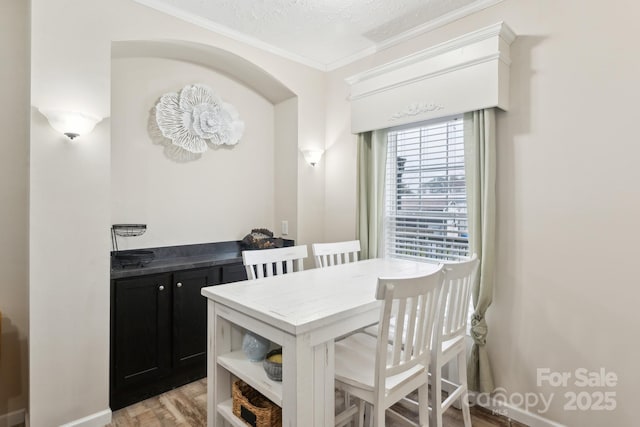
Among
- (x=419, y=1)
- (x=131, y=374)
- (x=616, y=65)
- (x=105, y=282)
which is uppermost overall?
(x=419, y=1)

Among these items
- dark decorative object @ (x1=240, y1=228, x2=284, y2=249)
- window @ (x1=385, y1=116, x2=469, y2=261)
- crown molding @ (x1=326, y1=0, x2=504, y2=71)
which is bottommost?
dark decorative object @ (x1=240, y1=228, x2=284, y2=249)

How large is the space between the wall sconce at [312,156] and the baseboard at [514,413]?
7.72 ft

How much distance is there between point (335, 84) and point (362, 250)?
1740 millimetres

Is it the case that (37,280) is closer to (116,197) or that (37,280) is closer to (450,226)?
(116,197)

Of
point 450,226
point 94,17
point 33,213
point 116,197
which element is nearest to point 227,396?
point 33,213

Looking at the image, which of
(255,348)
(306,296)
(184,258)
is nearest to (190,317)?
(184,258)

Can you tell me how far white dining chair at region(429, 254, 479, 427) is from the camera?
171cm

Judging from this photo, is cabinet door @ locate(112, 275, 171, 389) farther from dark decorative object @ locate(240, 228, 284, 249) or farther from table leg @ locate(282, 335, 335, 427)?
table leg @ locate(282, 335, 335, 427)

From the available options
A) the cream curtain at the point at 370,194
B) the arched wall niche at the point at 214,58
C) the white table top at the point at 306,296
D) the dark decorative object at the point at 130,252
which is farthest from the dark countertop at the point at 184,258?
the arched wall niche at the point at 214,58

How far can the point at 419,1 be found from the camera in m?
2.42

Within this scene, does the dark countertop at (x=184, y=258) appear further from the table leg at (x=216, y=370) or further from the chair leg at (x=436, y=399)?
the chair leg at (x=436, y=399)

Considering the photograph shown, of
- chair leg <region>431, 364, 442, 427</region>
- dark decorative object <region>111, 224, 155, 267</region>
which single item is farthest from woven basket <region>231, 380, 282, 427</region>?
dark decorative object <region>111, 224, 155, 267</region>

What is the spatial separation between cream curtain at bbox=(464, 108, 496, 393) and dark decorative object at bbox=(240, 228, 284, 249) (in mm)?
1739

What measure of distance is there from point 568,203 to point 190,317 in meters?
2.67
